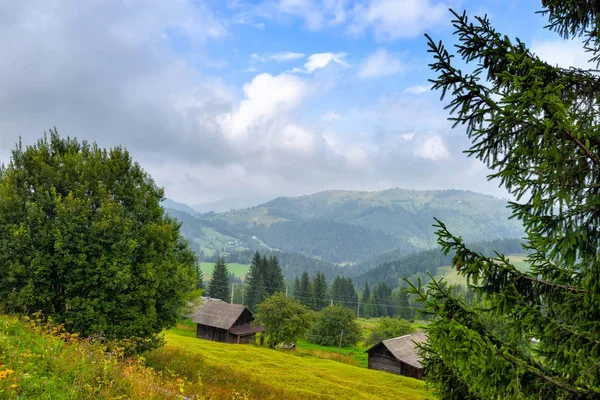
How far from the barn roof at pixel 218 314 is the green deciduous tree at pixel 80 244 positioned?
44.7m

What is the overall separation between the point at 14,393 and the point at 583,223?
11.1m

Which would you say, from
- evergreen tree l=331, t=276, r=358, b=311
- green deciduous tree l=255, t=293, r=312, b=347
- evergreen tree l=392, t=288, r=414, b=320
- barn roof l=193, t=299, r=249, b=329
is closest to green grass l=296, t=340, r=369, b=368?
green deciduous tree l=255, t=293, r=312, b=347

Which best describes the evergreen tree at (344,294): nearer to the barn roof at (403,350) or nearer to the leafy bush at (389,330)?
the leafy bush at (389,330)

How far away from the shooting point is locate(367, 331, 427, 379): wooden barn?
48100 mm

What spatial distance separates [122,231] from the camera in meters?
16.5

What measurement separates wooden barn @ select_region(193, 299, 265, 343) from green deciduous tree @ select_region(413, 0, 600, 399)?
5902cm

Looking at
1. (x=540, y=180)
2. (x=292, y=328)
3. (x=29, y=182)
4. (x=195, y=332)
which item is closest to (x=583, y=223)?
(x=540, y=180)

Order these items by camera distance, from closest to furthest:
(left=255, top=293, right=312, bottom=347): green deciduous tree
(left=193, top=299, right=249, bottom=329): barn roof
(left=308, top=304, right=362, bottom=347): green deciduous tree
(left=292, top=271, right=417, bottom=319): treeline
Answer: (left=255, top=293, right=312, bottom=347): green deciduous tree → (left=193, top=299, right=249, bottom=329): barn roof → (left=308, top=304, right=362, bottom=347): green deciduous tree → (left=292, top=271, right=417, bottom=319): treeline

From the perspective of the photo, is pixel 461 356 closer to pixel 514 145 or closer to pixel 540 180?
pixel 540 180

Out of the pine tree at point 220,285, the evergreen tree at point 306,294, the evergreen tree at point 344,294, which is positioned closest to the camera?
the pine tree at point 220,285

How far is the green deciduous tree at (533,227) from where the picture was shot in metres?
4.52

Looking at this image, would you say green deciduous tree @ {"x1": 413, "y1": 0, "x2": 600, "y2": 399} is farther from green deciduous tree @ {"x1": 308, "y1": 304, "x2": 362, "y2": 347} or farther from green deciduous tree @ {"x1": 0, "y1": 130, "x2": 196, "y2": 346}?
green deciduous tree @ {"x1": 308, "y1": 304, "x2": 362, "y2": 347}

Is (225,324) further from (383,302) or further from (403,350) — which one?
(383,302)

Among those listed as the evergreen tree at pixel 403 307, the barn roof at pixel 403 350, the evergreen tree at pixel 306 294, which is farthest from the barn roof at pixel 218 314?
the evergreen tree at pixel 403 307
